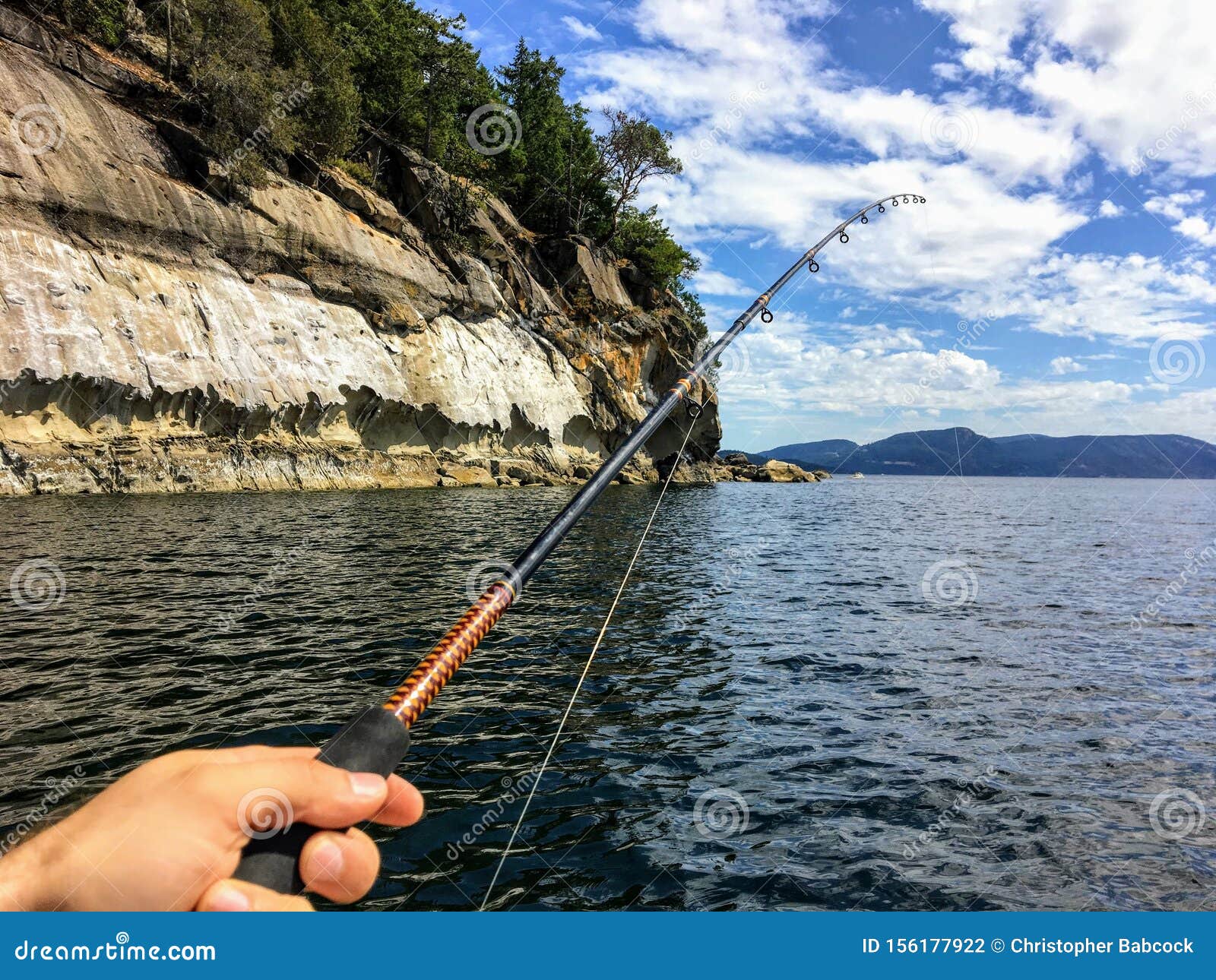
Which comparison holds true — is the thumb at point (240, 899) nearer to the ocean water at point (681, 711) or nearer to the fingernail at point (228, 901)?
the fingernail at point (228, 901)

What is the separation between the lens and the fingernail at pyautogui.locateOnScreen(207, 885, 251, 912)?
5.73 feet

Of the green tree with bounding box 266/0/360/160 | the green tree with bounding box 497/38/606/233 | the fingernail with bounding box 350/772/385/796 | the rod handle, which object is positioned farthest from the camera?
the green tree with bounding box 497/38/606/233

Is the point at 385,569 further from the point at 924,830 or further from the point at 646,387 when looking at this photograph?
the point at 646,387

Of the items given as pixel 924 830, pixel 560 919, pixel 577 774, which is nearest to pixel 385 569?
pixel 577 774

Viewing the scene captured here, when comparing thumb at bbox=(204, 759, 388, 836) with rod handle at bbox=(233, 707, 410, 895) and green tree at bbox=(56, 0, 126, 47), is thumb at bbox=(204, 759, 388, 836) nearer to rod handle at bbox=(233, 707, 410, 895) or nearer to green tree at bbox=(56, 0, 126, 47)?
rod handle at bbox=(233, 707, 410, 895)

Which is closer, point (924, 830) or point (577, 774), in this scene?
point (924, 830)

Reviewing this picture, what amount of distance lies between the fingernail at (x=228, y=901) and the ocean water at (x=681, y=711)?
3.57 m

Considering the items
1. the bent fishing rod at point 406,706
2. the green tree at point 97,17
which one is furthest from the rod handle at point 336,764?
the green tree at point 97,17

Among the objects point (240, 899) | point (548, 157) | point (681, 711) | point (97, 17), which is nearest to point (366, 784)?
point (240, 899)

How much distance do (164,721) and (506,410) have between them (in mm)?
43393

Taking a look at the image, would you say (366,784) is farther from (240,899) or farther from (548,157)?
(548,157)

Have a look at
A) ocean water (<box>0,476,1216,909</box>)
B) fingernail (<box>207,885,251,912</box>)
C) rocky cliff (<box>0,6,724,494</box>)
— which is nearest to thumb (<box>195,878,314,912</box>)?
fingernail (<box>207,885,251,912</box>)

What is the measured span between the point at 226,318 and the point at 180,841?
126ft

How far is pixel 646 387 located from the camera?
218ft
